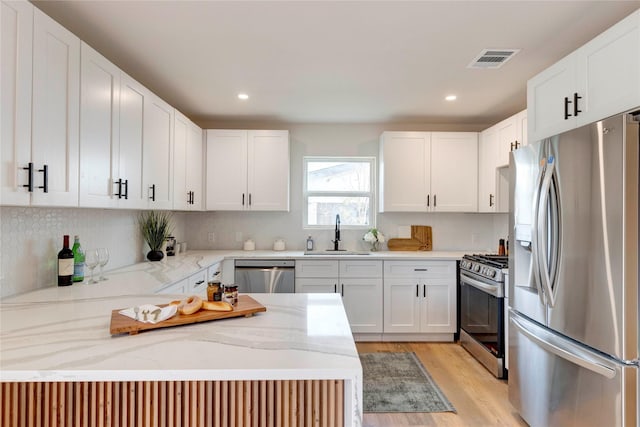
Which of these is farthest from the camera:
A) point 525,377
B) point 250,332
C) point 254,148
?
point 254,148

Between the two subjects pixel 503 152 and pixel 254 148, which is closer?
pixel 503 152

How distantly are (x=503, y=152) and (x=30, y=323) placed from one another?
146 inches

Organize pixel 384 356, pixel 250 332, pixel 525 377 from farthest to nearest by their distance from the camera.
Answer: pixel 384 356 → pixel 525 377 → pixel 250 332

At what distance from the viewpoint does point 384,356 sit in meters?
3.25

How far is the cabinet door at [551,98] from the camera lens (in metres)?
1.96

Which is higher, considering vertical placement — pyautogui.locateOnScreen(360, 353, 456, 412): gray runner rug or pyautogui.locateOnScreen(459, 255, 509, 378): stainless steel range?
pyautogui.locateOnScreen(459, 255, 509, 378): stainless steel range

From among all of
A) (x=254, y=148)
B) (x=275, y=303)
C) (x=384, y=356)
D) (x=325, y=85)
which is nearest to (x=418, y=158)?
(x=325, y=85)

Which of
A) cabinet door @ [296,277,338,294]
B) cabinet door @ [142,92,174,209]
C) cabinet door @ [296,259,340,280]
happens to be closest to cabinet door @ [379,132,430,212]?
cabinet door @ [296,259,340,280]

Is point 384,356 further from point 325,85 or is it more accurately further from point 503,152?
point 325,85

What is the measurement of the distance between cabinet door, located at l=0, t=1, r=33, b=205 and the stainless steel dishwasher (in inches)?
88.5

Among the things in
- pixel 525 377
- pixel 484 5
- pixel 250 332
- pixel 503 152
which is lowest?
pixel 525 377

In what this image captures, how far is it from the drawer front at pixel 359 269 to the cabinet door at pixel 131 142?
1995 millimetres

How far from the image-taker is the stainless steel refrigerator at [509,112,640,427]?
1.47 metres

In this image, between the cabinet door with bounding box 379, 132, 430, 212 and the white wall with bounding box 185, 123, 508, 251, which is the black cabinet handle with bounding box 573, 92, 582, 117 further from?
the white wall with bounding box 185, 123, 508, 251
